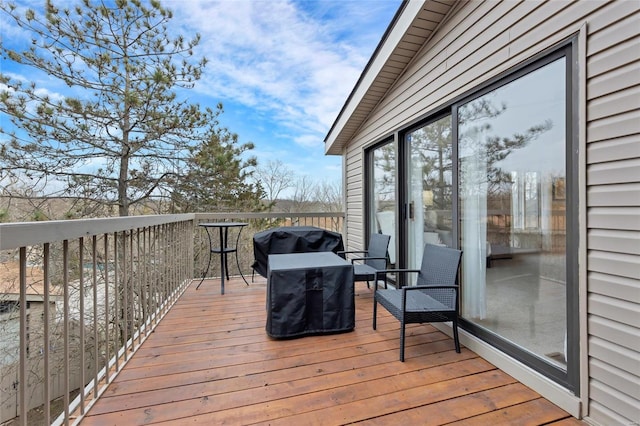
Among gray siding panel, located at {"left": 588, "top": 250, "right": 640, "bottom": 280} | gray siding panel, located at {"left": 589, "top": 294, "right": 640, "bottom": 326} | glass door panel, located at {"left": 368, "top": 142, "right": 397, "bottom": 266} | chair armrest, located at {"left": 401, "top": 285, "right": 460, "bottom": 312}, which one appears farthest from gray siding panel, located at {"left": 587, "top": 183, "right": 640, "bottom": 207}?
glass door panel, located at {"left": 368, "top": 142, "right": 397, "bottom": 266}

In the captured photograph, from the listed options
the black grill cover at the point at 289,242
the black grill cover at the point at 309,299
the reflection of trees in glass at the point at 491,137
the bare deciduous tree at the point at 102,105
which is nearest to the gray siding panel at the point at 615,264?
the reflection of trees in glass at the point at 491,137

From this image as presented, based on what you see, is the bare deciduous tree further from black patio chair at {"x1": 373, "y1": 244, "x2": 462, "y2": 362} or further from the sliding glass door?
black patio chair at {"x1": 373, "y1": 244, "x2": 462, "y2": 362}

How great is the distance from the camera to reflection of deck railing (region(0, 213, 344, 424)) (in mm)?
1328

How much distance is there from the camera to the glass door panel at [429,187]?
3064 millimetres

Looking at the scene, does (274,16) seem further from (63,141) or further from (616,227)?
(616,227)

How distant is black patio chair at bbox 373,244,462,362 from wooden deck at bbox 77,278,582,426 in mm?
270

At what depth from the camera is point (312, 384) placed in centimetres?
202

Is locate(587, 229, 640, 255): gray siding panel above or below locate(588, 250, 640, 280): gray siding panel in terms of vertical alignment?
above

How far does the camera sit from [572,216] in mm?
1763

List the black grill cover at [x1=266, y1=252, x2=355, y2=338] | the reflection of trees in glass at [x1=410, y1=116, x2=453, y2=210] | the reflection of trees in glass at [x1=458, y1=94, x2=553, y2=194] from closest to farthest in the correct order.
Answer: the reflection of trees in glass at [x1=458, y1=94, x2=553, y2=194]
the black grill cover at [x1=266, y1=252, x2=355, y2=338]
the reflection of trees in glass at [x1=410, y1=116, x2=453, y2=210]

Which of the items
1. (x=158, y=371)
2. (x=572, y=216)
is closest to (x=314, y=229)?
(x=158, y=371)

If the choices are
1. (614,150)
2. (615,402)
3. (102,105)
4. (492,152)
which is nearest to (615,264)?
(614,150)

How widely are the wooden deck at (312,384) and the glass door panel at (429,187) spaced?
1.01 m

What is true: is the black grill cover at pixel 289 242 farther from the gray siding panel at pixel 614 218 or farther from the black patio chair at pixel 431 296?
the gray siding panel at pixel 614 218
